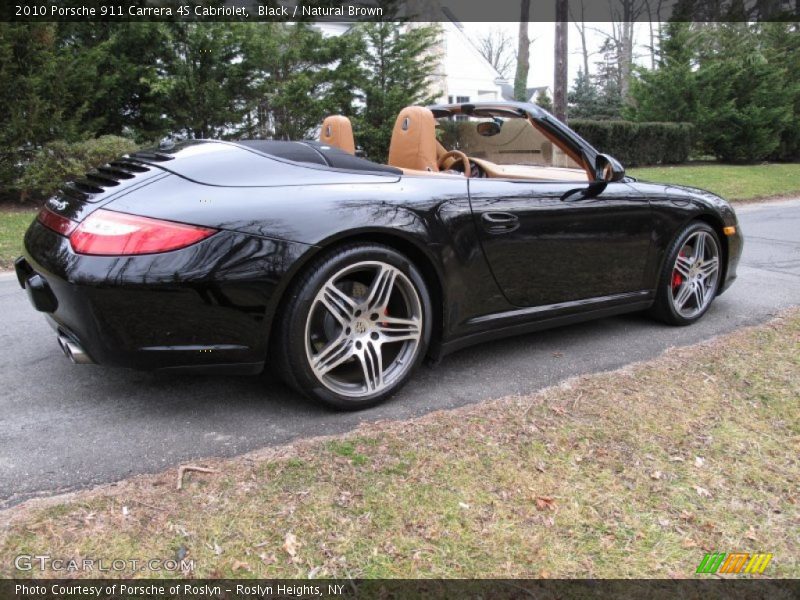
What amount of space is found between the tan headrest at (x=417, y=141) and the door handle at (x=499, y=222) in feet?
2.10

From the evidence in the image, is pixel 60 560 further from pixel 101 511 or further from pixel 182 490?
pixel 182 490

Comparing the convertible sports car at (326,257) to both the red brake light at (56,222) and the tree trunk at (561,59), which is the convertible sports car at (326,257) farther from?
the tree trunk at (561,59)

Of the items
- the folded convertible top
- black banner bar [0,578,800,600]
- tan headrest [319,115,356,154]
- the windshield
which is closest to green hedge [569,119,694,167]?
the windshield

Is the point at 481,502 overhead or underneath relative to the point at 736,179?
underneath

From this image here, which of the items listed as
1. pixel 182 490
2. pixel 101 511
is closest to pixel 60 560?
pixel 101 511

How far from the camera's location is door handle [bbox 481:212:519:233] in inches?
117

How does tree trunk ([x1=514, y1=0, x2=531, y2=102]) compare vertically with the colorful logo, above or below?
above

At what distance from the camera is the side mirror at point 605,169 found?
3.39 metres

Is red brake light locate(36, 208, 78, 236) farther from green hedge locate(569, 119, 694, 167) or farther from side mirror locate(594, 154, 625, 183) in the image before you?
green hedge locate(569, 119, 694, 167)

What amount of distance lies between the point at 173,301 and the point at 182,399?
0.71 m

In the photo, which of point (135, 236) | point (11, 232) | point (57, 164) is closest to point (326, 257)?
point (135, 236)

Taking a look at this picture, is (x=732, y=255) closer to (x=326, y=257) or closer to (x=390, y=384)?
(x=390, y=384)

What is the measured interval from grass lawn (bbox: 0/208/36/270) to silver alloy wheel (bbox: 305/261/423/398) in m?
4.84

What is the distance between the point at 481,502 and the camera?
6.73 ft
